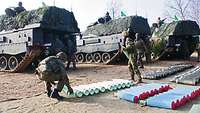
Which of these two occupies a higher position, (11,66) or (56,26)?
(56,26)

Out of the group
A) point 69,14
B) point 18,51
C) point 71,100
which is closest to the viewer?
point 71,100

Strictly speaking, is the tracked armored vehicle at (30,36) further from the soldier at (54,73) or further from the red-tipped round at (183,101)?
the red-tipped round at (183,101)

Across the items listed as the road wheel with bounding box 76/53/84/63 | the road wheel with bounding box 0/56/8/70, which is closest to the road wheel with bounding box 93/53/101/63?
the road wheel with bounding box 76/53/84/63

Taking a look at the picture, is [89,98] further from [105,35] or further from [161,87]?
[105,35]

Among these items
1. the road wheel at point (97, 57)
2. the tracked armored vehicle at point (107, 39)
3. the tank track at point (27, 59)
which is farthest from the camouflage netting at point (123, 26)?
the tank track at point (27, 59)

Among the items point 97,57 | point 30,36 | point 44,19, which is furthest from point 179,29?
point 30,36

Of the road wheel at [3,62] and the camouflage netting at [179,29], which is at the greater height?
the camouflage netting at [179,29]

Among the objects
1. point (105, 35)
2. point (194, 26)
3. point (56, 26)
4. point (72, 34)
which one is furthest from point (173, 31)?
point (56, 26)

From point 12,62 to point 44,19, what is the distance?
2.41 metres

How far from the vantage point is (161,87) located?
7551 mm

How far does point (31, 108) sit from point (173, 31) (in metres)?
15.9

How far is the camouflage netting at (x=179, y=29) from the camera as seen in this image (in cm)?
2077

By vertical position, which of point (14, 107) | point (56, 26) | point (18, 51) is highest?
point (56, 26)

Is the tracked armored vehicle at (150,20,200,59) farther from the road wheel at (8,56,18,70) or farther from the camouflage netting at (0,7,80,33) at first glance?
the road wheel at (8,56,18,70)
